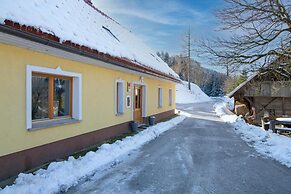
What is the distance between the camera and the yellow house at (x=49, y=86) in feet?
17.4

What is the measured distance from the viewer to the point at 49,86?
23.3 feet

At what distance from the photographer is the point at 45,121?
6961mm

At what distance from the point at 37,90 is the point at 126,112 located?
561cm

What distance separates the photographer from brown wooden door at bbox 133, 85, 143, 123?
1376 centimetres

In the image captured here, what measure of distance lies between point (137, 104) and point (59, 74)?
24.4 feet

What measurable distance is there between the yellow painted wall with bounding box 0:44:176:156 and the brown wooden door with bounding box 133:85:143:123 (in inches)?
114

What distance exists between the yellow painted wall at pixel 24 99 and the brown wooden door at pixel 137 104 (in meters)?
2.90

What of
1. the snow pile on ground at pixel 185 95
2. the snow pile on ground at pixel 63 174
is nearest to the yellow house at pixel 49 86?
the snow pile on ground at pixel 63 174

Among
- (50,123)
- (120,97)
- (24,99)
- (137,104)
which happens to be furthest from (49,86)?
(137,104)

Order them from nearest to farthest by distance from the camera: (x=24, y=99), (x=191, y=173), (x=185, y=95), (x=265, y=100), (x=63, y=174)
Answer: (x=63, y=174), (x=24, y=99), (x=191, y=173), (x=265, y=100), (x=185, y=95)

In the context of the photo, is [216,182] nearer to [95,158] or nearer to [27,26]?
[95,158]

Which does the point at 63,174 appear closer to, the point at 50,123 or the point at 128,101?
the point at 50,123

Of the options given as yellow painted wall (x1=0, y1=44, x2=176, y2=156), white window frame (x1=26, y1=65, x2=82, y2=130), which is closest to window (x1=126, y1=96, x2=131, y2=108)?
yellow painted wall (x1=0, y1=44, x2=176, y2=156)

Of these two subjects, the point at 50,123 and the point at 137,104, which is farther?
the point at 137,104
